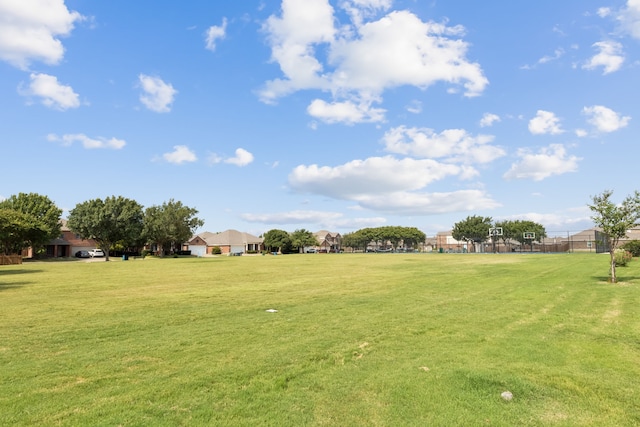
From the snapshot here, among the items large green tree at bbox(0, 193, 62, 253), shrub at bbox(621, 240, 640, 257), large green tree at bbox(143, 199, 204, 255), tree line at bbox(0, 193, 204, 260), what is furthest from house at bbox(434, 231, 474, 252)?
large green tree at bbox(0, 193, 62, 253)

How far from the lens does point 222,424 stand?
Answer: 4359 mm

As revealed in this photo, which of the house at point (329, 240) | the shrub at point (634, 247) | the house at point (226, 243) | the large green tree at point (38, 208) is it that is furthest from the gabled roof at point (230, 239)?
the shrub at point (634, 247)

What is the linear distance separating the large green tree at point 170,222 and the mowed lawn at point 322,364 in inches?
2398

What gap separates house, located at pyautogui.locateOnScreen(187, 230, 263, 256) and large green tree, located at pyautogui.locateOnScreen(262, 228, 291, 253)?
33.3 feet

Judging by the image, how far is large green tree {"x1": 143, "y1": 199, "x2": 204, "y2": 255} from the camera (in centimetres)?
7043

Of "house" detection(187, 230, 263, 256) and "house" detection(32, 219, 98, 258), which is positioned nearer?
"house" detection(32, 219, 98, 258)

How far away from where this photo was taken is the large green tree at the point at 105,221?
58969 millimetres

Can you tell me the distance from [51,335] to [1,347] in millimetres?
1014

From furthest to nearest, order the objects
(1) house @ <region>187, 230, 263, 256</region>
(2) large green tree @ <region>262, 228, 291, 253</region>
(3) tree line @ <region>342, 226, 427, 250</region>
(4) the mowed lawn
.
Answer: (3) tree line @ <region>342, 226, 427, 250</region>
(1) house @ <region>187, 230, 263, 256</region>
(2) large green tree @ <region>262, 228, 291, 253</region>
(4) the mowed lawn

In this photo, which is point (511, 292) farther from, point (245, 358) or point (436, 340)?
point (245, 358)

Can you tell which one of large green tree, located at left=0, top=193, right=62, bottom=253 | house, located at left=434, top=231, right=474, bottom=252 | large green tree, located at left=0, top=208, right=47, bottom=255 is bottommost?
house, located at left=434, top=231, right=474, bottom=252

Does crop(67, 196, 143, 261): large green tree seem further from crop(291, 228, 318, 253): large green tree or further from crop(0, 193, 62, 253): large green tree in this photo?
crop(291, 228, 318, 253): large green tree

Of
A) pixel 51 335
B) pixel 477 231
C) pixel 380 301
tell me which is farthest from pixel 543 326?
pixel 477 231

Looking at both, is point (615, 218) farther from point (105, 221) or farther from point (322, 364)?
point (105, 221)
